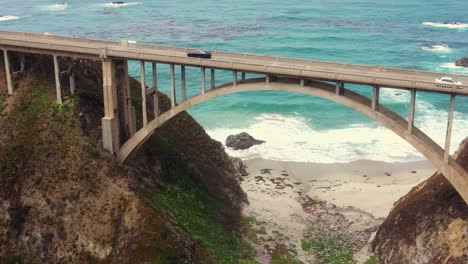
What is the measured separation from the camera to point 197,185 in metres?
51.9

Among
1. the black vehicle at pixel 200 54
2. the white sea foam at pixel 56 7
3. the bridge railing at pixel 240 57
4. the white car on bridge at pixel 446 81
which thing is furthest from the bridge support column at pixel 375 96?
the white sea foam at pixel 56 7

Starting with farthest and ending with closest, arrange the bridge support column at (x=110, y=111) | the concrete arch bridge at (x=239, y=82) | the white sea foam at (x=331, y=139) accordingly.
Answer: the white sea foam at (x=331, y=139) < the bridge support column at (x=110, y=111) < the concrete arch bridge at (x=239, y=82)

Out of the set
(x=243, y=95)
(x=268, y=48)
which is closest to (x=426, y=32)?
(x=268, y=48)

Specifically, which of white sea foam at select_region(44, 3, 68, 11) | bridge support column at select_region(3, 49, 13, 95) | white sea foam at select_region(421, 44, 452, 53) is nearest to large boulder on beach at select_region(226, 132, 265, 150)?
bridge support column at select_region(3, 49, 13, 95)

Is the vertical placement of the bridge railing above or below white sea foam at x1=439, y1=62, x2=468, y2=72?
above

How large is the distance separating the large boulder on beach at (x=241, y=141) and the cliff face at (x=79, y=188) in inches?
819

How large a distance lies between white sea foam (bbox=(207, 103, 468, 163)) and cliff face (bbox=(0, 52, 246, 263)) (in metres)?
20.7

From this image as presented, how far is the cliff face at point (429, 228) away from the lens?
38.5 meters

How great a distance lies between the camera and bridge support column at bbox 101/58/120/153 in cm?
4681

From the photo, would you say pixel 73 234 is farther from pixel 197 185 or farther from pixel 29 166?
pixel 197 185

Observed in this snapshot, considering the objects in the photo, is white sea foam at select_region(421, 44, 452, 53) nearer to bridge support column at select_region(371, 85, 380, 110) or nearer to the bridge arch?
the bridge arch

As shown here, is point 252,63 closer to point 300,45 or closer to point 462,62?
point 462,62

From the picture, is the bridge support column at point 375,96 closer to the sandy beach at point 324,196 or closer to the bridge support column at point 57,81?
the sandy beach at point 324,196

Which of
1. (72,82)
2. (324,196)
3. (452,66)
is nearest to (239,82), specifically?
(72,82)
